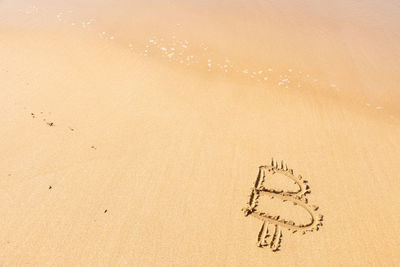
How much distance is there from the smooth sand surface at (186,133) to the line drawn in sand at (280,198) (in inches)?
2.5

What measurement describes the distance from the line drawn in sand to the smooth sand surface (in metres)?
0.06

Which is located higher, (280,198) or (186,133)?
(186,133)

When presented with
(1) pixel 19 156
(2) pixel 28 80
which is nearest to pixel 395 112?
(1) pixel 19 156

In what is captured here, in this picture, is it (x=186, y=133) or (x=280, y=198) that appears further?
(x=186, y=133)

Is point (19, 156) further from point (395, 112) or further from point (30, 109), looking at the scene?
point (395, 112)

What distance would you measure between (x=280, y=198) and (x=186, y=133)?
130 cm

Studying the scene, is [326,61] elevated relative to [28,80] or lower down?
elevated

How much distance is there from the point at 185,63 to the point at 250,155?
6.83 ft

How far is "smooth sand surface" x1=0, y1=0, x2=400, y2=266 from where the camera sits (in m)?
2.58

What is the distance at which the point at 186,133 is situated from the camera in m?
3.48

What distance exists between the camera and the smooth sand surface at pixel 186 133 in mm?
2576

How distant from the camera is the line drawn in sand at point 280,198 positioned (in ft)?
8.67

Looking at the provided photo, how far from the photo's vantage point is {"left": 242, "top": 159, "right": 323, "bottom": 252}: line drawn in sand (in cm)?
264

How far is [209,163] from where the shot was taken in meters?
3.19
